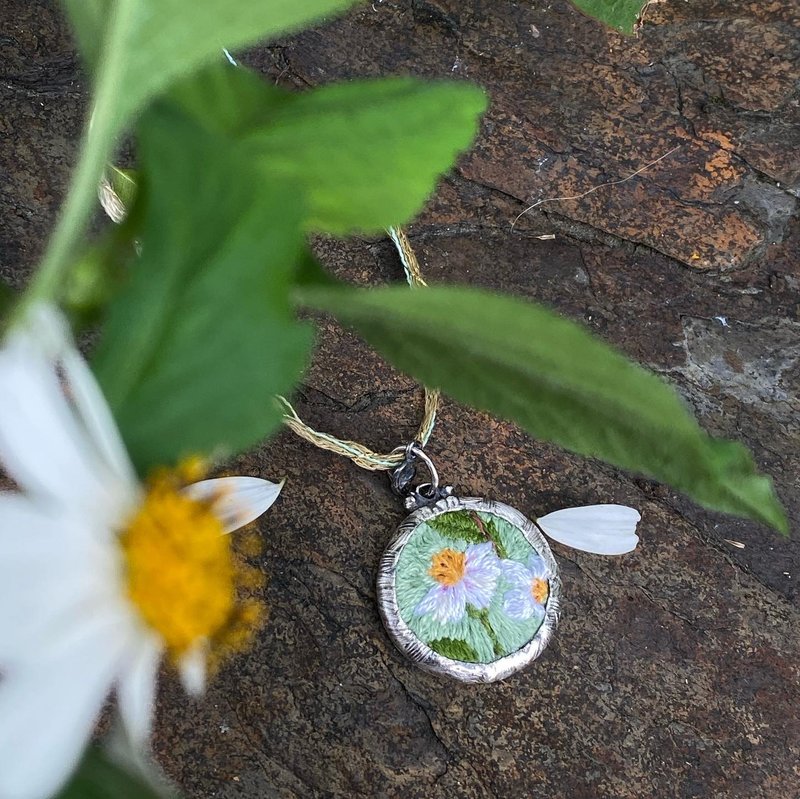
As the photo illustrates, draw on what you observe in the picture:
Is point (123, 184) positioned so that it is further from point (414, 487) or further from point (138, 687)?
point (414, 487)

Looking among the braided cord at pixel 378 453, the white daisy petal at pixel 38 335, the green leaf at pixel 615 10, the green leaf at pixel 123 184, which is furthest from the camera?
the braided cord at pixel 378 453

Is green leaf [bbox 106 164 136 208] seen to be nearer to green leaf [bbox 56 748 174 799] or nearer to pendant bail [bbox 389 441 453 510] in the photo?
green leaf [bbox 56 748 174 799]

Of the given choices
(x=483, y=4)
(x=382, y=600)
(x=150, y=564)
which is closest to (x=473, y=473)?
(x=382, y=600)

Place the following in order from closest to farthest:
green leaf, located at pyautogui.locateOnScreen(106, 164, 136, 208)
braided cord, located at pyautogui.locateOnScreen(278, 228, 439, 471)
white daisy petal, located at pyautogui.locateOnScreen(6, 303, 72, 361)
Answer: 1. white daisy petal, located at pyautogui.locateOnScreen(6, 303, 72, 361)
2. green leaf, located at pyautogui.locateOnScreen(106, 164, 136, 208)
3. braided cord, located at pyautogui.locateOnScreen(278, 228, 439, 471)

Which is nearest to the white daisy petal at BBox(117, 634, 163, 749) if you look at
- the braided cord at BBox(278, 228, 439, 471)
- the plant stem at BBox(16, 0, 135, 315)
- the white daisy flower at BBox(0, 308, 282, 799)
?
the white daisy flower at BBox(0, 308, 282, 799)

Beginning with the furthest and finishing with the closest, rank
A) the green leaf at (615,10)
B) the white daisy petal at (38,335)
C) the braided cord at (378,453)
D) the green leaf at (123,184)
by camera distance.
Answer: the braided cord at (378,453) < the green leaf at (615,10) < the green leaf at (123,184) < the white daisy petal at (38,335)

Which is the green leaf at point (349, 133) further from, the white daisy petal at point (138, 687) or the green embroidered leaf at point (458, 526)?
the green embroidered leaf at point (458, 526)

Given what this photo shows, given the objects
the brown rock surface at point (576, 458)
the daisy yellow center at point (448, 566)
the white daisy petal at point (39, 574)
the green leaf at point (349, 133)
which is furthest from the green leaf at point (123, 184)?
the daisy yellow center at point (448, 566)

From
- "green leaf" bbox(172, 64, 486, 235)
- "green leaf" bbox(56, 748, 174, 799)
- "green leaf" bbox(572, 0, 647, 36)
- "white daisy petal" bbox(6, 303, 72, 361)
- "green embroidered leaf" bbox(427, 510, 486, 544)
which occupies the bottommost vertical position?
"green embroidered leaf" bbox(427, 510, 486, 544)
